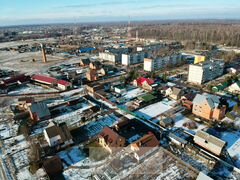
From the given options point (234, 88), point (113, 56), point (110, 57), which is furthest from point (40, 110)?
point (110, 57)

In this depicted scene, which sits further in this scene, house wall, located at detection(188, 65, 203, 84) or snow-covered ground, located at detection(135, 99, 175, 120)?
house wall, located at detection(188, 65, 203, 84)

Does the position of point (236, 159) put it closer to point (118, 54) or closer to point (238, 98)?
point (238, 98)

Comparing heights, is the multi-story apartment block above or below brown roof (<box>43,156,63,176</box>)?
above

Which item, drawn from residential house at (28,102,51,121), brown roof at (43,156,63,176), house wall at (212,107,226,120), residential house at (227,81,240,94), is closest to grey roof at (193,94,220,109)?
house wall at (212,107,226,120)

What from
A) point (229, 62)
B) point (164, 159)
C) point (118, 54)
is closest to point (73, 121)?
point (164, 159)

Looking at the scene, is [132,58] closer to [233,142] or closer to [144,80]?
[144,80]

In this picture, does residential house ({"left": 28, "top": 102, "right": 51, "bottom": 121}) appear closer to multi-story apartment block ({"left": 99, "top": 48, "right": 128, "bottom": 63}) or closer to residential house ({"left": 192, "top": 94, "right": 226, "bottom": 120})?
residential house ({"left": 192, "top": 94, "right": 226, "bottom": 120})
